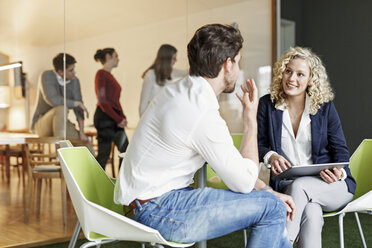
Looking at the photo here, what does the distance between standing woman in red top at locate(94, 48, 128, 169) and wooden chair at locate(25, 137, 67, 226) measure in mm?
389

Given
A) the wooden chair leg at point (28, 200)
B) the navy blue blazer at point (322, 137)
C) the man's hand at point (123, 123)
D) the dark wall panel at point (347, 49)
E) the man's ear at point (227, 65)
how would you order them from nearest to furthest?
the man's ear at point (227, 65) < the navy blue blazer at point (322, 137) < the wooden chair leg at point (28, 200) < the man's hand at point (123, 123) < the dark wall panel at point (347, 49)

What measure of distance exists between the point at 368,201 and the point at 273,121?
0.66 metres

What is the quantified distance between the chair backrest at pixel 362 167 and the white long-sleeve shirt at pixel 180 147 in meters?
1.26

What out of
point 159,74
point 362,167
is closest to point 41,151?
point 159,74

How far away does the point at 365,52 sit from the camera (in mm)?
5125

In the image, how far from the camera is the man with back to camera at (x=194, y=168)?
5.41 ft

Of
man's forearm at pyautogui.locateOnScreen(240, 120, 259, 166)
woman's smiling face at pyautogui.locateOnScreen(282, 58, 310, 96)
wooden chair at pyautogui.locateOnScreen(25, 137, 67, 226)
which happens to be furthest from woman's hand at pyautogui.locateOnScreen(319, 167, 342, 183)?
wooden chair at pyautogui.locateOnScreen(25, 137, 67, 226)

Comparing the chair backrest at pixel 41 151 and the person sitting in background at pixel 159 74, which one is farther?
the person sitting in background at pixel 159 74

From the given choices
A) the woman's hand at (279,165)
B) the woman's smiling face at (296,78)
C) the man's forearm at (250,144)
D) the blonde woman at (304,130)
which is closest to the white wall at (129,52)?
the blonde woman at (304,130)

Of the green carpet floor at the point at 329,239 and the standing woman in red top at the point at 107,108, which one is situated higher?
the standing woman in red top at the point at 107,108

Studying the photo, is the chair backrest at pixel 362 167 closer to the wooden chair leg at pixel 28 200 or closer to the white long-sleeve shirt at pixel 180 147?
the white long-sleeve shirt at pixel 180 147

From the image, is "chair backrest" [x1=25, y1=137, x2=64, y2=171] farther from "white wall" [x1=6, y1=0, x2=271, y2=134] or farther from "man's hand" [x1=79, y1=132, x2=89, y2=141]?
"white wall" [x1=6, y1=0, x2=271, y2=134]

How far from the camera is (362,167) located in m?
2.74

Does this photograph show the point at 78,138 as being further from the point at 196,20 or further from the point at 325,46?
the point at 325,46
